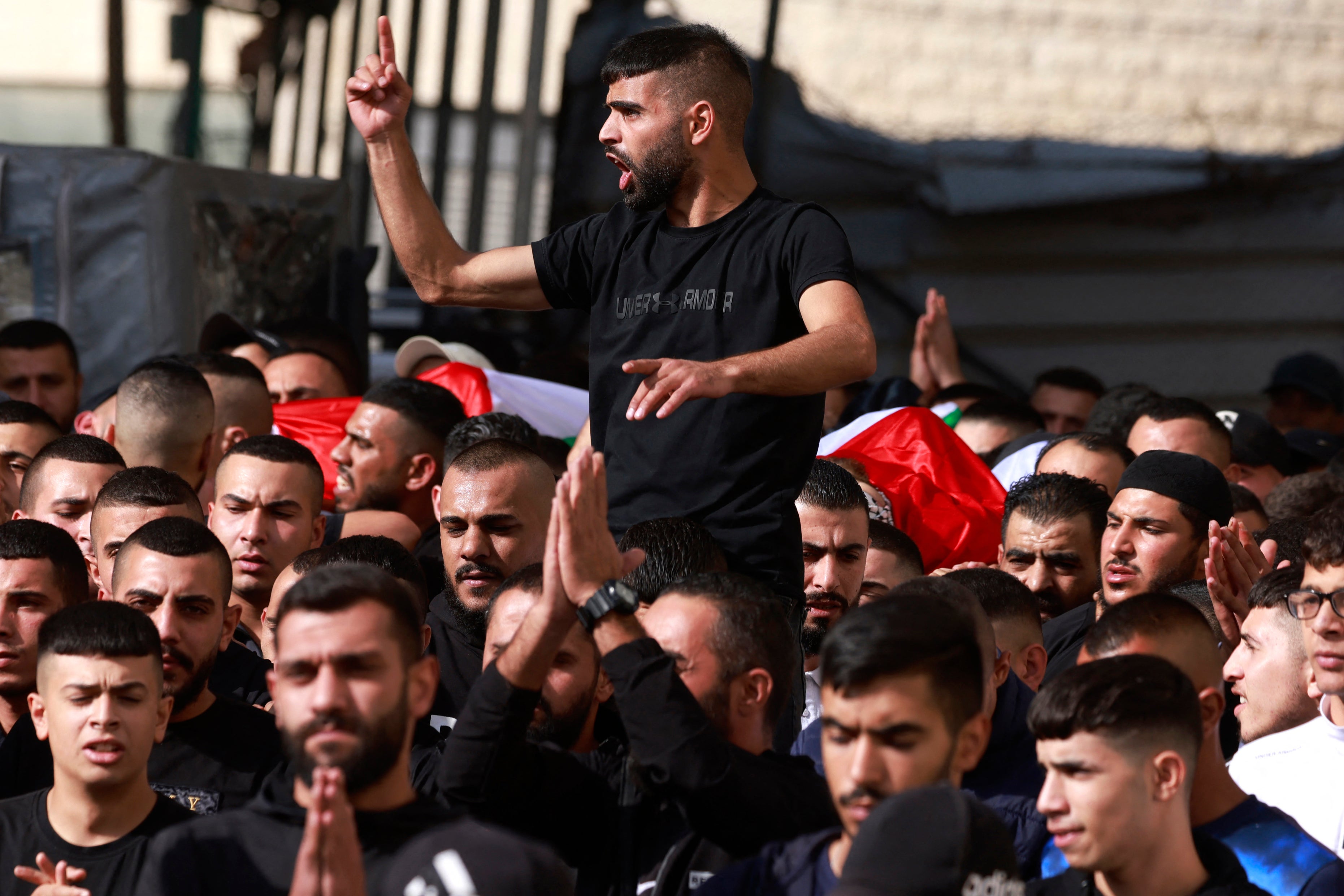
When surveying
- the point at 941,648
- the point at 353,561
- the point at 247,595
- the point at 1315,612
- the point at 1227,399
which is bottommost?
the point at 1227,399

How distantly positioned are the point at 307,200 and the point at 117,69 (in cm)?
363

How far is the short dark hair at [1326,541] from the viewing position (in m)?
4.38

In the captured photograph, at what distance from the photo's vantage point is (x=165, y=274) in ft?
26.5

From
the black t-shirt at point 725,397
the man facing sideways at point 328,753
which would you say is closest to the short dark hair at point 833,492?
the black t-shirt at point 725,397

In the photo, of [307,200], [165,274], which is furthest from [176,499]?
[307,200]

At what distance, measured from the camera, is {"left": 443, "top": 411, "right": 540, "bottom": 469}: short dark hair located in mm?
6078

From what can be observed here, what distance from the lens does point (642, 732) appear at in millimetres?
3203

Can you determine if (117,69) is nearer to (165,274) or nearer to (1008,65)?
(165,274)

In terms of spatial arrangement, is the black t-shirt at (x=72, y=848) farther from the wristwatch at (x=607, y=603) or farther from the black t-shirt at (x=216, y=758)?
the wristwatch at (x=607, y=603)

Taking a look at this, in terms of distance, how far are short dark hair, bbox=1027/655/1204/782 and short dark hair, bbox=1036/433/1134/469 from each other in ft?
9.49

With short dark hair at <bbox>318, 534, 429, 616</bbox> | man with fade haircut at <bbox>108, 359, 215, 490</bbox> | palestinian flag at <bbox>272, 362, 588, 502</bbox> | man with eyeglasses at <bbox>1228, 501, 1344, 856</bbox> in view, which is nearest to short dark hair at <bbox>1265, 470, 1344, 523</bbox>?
man with eyeglasses at <bbox>1228, 501, 1344, 856</bbox>

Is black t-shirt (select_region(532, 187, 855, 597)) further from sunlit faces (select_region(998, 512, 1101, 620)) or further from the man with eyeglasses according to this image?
sunlit faces (select_region(998, 512, 1101, 620))

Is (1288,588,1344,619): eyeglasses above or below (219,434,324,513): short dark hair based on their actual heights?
above

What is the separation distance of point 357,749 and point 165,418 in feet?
12.2
